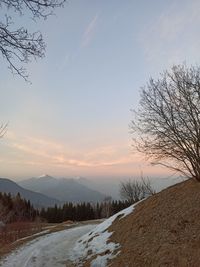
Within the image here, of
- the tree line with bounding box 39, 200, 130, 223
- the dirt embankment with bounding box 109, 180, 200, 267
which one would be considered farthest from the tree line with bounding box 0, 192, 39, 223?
the dirt embankment with bounding box 109, 180, 200, 267

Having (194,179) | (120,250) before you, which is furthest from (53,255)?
(194,179)

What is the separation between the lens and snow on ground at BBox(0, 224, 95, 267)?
15.0m

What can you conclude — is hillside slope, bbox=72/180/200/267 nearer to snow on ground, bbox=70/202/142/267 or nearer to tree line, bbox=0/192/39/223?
snow on ground, bbox=70/202/142/267

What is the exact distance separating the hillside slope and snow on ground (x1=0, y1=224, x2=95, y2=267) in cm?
217

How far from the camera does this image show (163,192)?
1847cm

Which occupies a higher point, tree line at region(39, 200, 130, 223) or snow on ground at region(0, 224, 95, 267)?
tree line at region(39, 200, 130, 223)

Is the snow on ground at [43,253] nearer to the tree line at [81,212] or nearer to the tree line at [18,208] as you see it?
the tree line at [18,208]

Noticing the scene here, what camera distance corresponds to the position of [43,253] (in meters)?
17.0

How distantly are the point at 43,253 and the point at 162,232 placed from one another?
657 cm

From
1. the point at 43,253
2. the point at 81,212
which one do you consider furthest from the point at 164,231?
the point at 81,212

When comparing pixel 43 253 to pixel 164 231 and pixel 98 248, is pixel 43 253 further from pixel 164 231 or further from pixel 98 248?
pixel 164 231

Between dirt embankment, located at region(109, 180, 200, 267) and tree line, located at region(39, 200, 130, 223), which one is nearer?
dirt embankment, located at region(109, 180, 200, 267)

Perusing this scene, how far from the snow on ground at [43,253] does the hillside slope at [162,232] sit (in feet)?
7.12

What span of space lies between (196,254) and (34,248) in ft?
34.2
